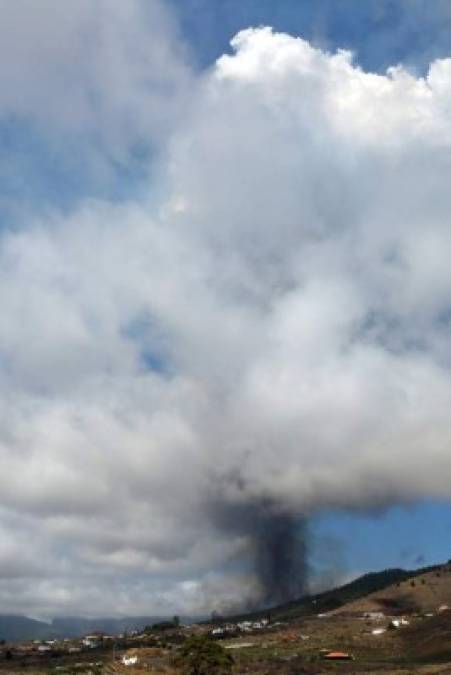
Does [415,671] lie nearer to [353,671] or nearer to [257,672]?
[353,671]

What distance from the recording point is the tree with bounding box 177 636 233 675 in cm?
16462

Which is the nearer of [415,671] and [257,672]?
[415,671]

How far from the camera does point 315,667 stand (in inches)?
7215

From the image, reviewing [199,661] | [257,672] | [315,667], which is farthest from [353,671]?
[199,661]

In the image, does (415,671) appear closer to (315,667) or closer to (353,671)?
(353,671)

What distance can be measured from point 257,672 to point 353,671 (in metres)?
23.4

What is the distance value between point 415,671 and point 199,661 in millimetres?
45785

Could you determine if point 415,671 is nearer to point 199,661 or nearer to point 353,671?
point 353,671

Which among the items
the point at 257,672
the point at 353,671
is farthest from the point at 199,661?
the point at 353,671

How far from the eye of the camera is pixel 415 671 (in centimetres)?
16550

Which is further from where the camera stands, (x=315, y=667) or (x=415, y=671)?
(x=315, y=667)

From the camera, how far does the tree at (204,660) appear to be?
165 meters

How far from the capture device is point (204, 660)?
165 m

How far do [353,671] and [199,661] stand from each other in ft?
117
